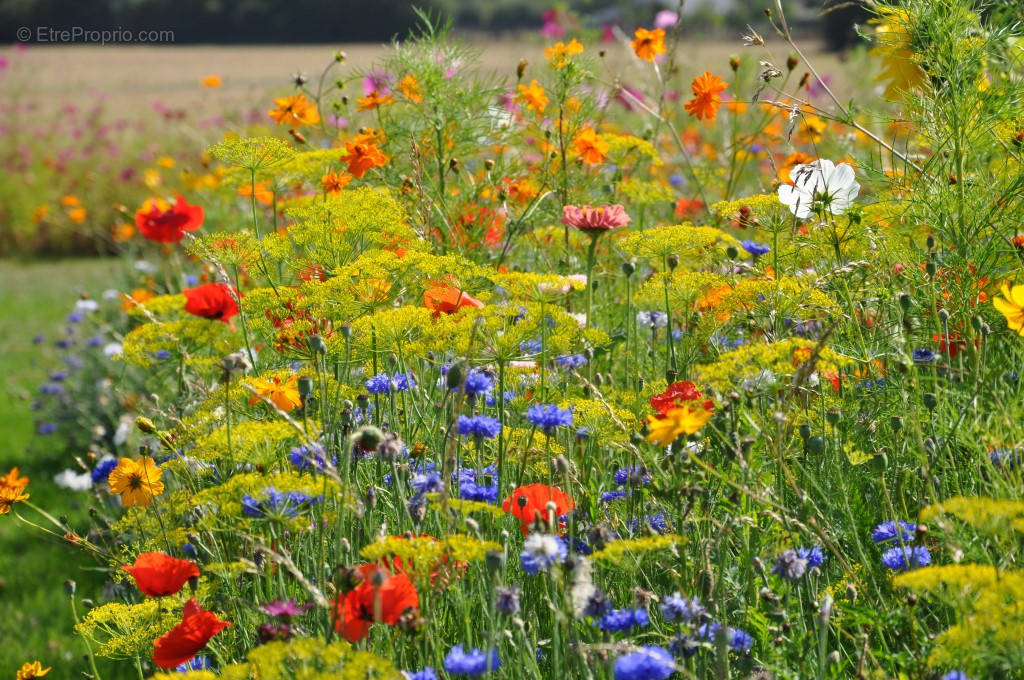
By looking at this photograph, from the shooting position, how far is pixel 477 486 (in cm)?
175

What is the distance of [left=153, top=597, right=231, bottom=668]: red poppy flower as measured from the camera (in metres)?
1.37

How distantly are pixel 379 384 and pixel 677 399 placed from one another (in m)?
0.64

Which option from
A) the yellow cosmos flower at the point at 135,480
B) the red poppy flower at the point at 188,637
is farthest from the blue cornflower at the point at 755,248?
the red poppy flower at the point at 188,637

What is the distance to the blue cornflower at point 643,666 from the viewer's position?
1104 millimetres

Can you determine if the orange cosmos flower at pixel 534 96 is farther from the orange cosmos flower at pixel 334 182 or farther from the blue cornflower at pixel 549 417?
the blue cornflower at pixel 549 417

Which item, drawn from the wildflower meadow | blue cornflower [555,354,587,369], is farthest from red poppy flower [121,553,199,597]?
blue cornflower [555,354,587,369]

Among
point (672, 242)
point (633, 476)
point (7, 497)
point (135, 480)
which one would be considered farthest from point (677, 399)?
point (7, 497)

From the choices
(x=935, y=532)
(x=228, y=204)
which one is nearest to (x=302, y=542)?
(x=935, y=532)

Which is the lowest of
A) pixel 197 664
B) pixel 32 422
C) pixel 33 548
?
pixel 32 422

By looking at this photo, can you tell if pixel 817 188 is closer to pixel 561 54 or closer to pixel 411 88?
pixel 561 54

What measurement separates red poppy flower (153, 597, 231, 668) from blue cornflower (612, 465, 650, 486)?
70 centimetres

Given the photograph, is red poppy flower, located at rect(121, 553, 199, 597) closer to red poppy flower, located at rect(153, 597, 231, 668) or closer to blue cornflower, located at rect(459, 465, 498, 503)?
red poppy flower, located at rect(153, 597, 231, 668)

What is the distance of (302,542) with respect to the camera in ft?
5.90

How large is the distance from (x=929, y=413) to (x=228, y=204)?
3.97 m
